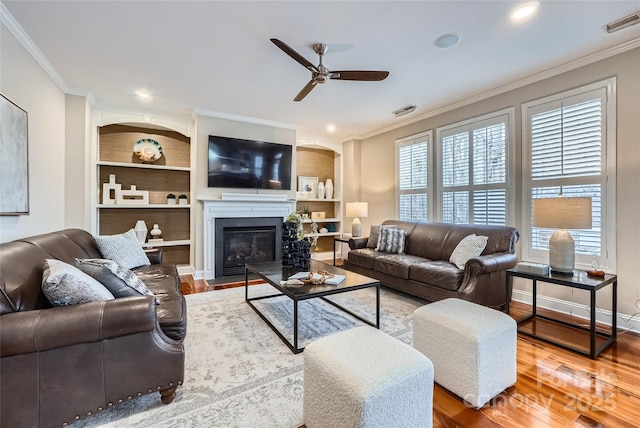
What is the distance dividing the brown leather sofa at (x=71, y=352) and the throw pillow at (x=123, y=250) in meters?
1.08

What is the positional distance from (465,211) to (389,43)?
264 centimetres

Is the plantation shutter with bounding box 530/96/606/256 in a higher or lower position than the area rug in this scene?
higher

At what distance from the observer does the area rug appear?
1.53m

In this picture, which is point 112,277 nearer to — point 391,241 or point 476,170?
point 391,241

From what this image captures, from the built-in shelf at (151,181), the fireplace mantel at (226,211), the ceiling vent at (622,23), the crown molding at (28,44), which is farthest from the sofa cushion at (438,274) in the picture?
the crown molding at (28,44)

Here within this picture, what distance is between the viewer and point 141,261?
306cm

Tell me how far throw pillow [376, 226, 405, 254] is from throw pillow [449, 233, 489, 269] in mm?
872

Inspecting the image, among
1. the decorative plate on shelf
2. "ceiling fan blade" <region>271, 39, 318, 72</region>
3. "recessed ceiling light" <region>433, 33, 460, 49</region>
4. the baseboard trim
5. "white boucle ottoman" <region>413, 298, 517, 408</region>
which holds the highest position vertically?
"recessed ceiling light" <region>433, 33, 460, 49</region>

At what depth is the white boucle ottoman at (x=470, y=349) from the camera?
1.59 m

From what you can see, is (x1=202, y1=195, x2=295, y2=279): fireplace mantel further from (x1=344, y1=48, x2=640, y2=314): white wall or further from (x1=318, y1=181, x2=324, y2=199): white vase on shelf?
(x1=344, y1=48, x2=640, y2=314): white wall

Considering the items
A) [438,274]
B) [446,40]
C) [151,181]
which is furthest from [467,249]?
[151,181]

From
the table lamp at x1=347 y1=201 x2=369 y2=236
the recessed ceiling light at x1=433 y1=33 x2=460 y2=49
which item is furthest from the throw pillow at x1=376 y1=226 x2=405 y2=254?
the recessed ceiling light at x1=433 y1=33 x2=460 y2=49

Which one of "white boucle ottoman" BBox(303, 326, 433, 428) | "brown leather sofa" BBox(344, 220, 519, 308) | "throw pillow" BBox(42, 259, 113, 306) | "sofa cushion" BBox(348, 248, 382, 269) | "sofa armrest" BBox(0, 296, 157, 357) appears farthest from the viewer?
"sofa cushion" BBox(348, 248, 382, 269)

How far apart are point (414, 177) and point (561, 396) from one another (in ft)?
12.1
